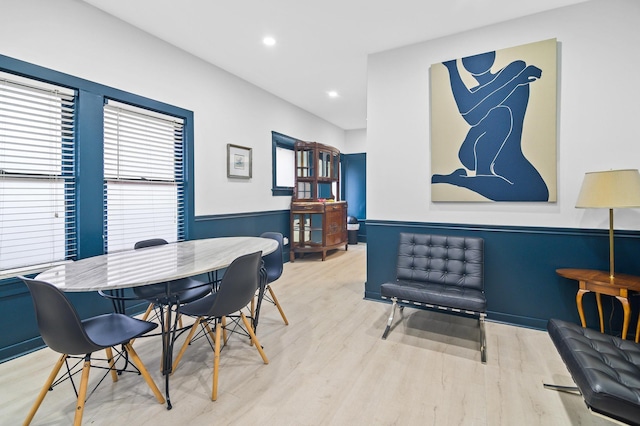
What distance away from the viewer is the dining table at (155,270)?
5.06ft

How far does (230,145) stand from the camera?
418cm

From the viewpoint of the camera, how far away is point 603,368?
55.5 inches

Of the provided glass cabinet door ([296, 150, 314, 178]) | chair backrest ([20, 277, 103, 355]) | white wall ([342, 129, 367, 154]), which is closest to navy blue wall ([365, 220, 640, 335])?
chair backrest ([20, 277, 103, 355])

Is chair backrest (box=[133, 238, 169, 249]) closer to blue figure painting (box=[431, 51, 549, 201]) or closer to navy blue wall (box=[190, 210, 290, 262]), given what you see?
navy blue wall (box=[190, 210, 290, 262])

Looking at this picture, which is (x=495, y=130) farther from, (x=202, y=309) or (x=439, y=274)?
(x=202, y=309)

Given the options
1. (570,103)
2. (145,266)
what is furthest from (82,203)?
(570,103)

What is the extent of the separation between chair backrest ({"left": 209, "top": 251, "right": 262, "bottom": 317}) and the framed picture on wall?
2522 millimetres

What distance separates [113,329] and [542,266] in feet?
10.9

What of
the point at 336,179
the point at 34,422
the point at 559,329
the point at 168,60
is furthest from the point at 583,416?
the point at 336,179

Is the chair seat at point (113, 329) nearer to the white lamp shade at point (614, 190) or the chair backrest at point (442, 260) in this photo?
the chair backrest at point (442, 260)

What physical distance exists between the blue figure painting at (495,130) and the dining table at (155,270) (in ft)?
6.79

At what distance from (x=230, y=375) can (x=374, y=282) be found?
195 cm

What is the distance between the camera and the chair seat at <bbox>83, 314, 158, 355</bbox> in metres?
1.56

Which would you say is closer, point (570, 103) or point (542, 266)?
point (570, 103)
